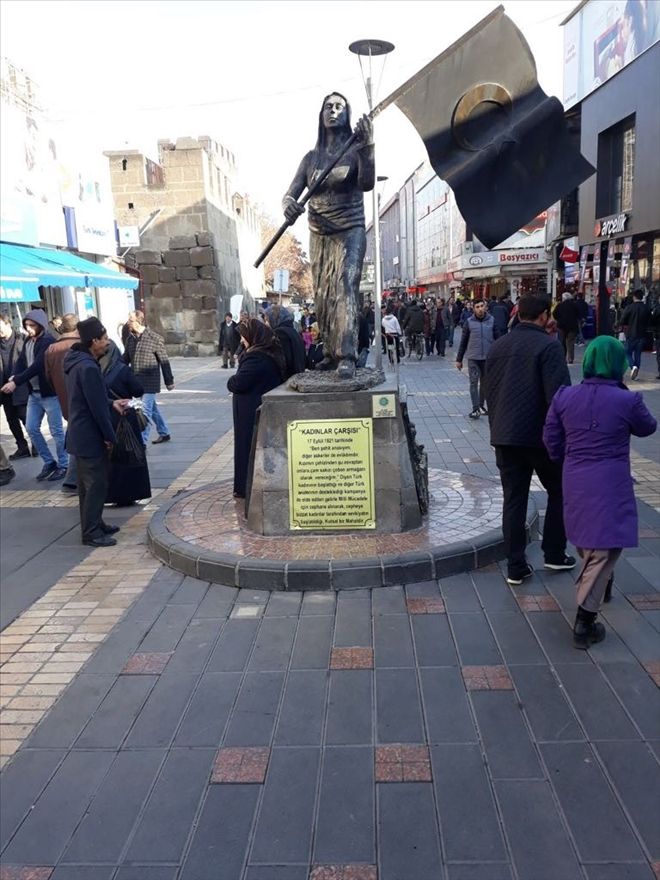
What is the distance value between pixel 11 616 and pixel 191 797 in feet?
7.84

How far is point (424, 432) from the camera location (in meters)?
9.99

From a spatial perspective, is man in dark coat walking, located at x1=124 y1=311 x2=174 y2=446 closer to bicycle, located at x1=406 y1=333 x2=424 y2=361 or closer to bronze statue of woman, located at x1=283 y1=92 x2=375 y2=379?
bronze statue of woman, located at x1=283 y1=92 x2=375 y2=379

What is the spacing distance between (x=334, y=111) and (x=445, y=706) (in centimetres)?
439

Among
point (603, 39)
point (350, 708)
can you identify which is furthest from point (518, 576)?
point (603, 39)

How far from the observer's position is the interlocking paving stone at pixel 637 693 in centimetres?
310

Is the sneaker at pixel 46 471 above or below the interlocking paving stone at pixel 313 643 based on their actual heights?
above

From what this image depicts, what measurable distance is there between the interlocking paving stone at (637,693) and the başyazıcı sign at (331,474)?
2215 mm

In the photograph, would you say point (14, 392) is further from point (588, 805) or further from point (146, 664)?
point (588, 805)

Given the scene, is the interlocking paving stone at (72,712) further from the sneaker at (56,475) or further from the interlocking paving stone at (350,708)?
the sneaker at (56,475)

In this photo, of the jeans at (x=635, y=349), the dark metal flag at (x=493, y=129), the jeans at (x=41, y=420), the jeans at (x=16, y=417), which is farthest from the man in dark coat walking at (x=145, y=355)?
the jeans at (x=635, y=349)

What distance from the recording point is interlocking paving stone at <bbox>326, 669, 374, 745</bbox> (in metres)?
3.11

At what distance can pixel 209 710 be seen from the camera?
337 cm

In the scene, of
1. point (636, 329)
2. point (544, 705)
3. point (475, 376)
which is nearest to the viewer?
point (544, 705)

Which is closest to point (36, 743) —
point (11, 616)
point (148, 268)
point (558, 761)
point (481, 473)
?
point (11, 616)
